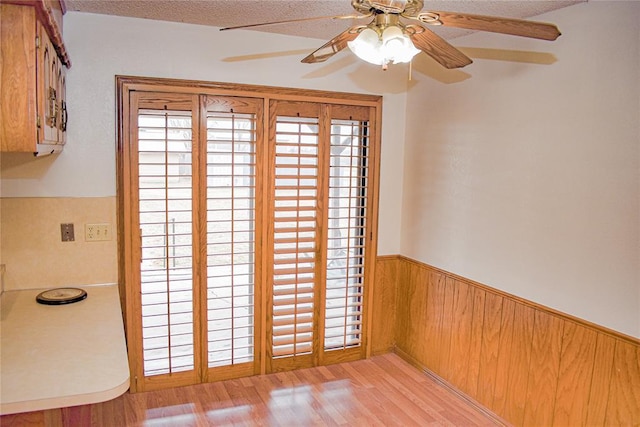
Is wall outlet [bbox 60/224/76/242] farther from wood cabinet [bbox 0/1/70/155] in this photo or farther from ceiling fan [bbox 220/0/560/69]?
ceiling fan [bbox 220/0/560/69]

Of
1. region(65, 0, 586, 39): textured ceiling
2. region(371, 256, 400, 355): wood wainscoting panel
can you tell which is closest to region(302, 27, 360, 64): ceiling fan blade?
region(65, 0, 586, 39): textured ceiling

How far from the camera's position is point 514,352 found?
2.77 metres

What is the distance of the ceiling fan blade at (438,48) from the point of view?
72.1 inches

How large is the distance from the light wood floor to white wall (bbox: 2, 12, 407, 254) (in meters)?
1.33

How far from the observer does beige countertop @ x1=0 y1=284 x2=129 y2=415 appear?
151 cm

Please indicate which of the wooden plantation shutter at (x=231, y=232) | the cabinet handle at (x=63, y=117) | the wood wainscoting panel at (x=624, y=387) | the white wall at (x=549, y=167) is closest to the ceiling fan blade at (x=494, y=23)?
the white wall at (x=549, y=167)

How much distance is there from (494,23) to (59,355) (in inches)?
76.4

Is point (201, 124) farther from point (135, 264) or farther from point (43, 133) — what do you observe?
point (43, 133)

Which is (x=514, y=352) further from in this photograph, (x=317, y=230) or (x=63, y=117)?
(x=63, y=117)

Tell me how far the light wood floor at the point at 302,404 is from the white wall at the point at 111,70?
1333 mm

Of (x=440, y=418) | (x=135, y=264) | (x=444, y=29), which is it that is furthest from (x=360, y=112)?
(x=440, y=418)

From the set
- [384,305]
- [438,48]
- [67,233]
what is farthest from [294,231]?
[438,48]

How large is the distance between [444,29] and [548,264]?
1525mm

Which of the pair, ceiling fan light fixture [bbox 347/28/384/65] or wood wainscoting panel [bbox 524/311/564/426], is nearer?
ceiling fan light fixture [bbox 347/28/384/65]
